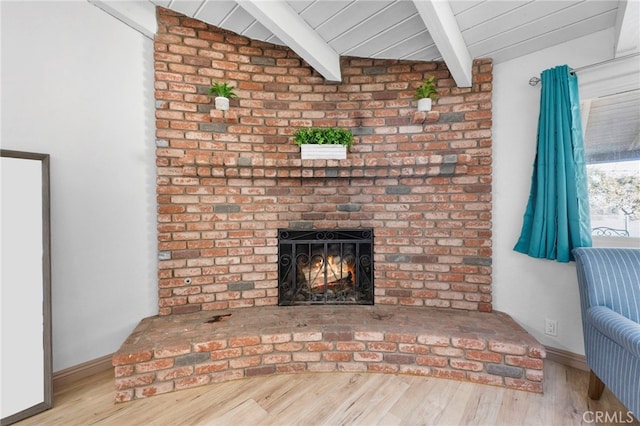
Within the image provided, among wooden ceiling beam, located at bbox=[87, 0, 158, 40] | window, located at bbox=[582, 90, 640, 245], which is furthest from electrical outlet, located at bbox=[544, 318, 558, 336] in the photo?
wooden ceiling beam, located at bbox=[87, 0, 158, 40]

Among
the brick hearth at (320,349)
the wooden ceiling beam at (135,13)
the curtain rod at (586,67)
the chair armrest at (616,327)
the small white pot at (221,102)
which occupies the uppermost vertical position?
the wooden ceiling beam at (135,13)

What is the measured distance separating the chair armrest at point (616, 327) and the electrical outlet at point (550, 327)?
53cm

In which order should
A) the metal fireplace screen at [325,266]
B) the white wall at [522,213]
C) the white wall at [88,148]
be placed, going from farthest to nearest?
the metal fireplace screen at [325,266]
the white wall at [522,213]
the white wall at [88,148]

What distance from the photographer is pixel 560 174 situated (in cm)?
176

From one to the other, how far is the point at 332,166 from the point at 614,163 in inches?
75.3

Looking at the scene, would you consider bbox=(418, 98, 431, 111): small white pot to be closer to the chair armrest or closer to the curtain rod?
the curtain rod

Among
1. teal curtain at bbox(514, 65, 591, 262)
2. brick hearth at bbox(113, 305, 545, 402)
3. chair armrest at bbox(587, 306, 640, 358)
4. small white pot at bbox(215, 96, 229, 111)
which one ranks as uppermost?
small white pot at bbox(215, 96, 229, 111)

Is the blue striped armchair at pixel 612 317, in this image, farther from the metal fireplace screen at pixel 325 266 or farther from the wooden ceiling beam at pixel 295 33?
the wooden ceiling beam at pixel 295 33

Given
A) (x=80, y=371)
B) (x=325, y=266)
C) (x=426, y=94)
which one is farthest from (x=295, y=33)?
(x=80, y=371)

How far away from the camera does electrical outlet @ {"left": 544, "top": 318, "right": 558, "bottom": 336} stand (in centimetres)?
192

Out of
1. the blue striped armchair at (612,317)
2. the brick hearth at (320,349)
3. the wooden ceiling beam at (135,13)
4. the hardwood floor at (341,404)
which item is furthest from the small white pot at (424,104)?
the wooden ceiling beam at (135,13)

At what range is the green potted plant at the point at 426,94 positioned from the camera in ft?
6.61

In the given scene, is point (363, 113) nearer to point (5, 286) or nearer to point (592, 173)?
point (592, 173)

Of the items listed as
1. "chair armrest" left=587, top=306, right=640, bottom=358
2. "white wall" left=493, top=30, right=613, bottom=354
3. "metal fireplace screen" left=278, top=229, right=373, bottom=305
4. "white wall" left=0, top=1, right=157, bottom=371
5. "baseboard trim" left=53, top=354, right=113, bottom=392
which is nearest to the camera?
"chair armrest" left=587, top=306, right=640, bottom=358
